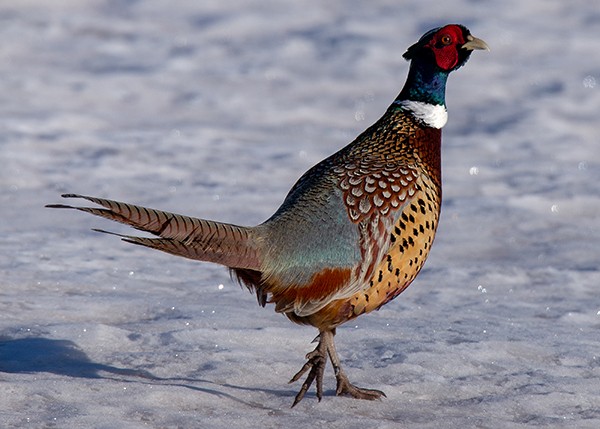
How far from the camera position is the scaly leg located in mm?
3550

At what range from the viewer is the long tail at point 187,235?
303cm

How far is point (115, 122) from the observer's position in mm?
8102

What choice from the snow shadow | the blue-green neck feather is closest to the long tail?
the snow shadow

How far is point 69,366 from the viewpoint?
3729 mm

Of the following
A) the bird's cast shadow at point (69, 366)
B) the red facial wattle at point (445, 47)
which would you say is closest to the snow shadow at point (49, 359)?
the bird's cast shadow at point (69, 366)

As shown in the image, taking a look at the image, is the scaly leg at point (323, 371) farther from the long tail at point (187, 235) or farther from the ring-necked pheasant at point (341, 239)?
the long tail at point (187, 235)

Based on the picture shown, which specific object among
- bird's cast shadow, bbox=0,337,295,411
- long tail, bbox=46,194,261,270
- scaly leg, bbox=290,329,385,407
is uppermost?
long tail, bbox=46,194,261,270

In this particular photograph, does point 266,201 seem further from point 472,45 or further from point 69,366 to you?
point 69,366

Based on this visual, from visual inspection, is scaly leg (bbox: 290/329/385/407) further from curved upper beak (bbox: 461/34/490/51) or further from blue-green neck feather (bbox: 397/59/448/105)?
curved upper beak (bbox: 461/34/490/51)

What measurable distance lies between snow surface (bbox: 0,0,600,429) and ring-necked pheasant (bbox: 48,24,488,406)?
0.30 meters

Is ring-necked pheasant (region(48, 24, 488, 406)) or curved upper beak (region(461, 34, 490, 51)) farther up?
curved upper beak (region(461, 34, 490, 51))

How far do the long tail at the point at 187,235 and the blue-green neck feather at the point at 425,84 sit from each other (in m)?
0.90

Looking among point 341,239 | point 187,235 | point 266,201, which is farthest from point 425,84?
point 266,201

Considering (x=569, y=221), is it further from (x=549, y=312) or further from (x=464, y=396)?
(x=464, y=396)
